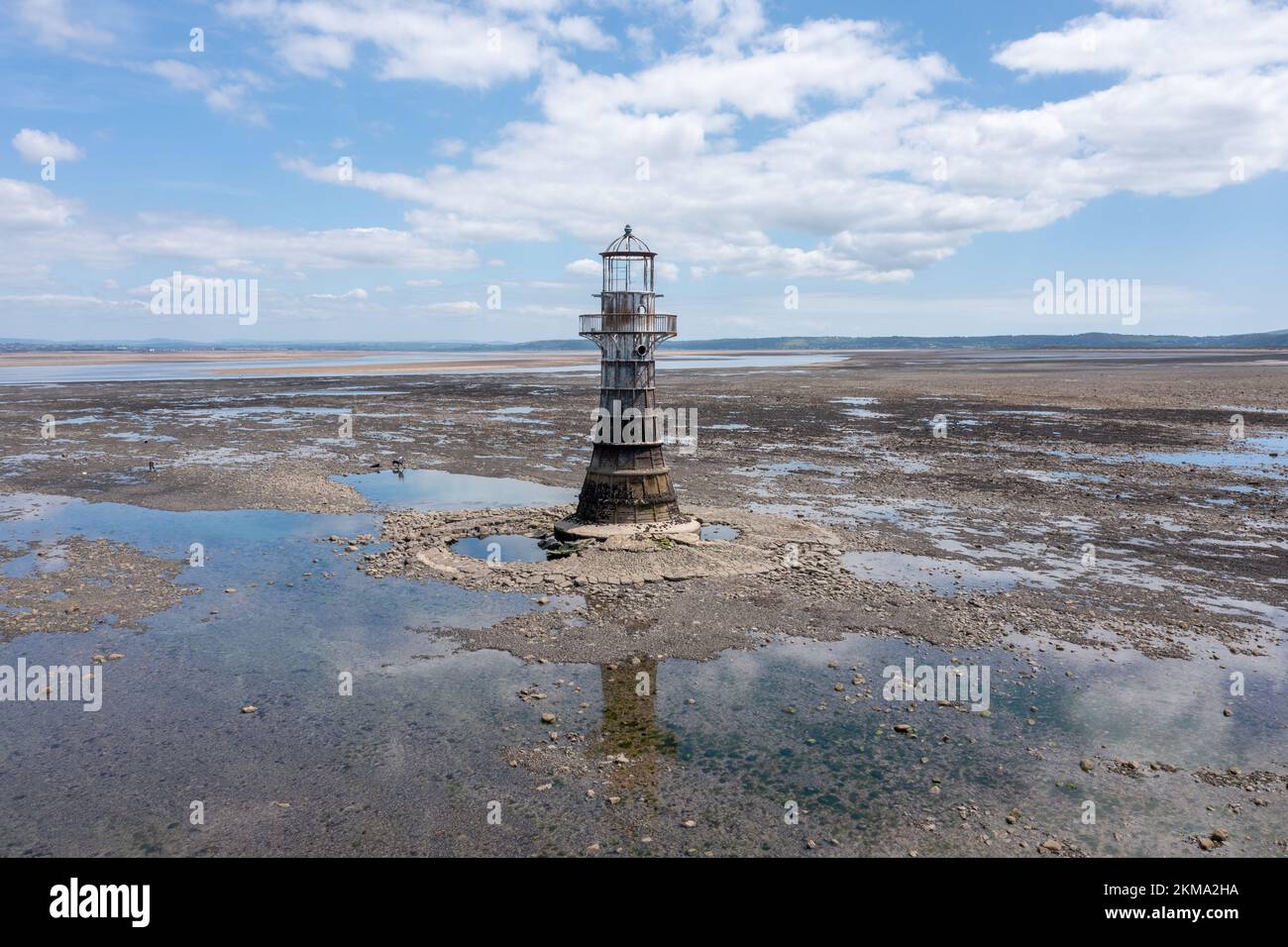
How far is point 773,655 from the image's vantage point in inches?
695

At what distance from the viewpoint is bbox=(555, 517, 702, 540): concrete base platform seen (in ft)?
82.6

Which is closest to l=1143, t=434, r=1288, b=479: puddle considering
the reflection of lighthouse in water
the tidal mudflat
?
the tidal mudflat

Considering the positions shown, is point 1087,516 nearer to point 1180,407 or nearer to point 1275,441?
point 1275,441

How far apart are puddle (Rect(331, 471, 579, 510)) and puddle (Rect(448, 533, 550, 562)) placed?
501 cm

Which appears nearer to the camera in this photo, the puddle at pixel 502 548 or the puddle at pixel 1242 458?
the puddle at pixel 502 548

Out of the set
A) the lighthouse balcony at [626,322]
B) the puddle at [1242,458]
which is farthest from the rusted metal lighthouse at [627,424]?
the puddle at [1242,458]

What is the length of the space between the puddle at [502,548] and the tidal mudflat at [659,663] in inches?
6.7

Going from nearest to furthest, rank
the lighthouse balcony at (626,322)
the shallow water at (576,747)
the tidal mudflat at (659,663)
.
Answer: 1. the shallow water at (576,747)
2. the tidal mudflat at (659,663)
3. the lighthouse balcony at (626,322)

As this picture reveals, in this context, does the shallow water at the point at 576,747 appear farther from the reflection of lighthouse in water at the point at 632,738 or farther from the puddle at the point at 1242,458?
the puddle at the point at 1242,458

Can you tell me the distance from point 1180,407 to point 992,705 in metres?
64.4

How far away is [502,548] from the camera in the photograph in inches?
1041

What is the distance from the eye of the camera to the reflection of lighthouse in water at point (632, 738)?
12.4 m

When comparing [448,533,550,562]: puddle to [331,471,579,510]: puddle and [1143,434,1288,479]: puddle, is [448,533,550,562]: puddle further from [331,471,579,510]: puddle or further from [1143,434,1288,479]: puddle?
[1143,434,1288,479]: puddle
